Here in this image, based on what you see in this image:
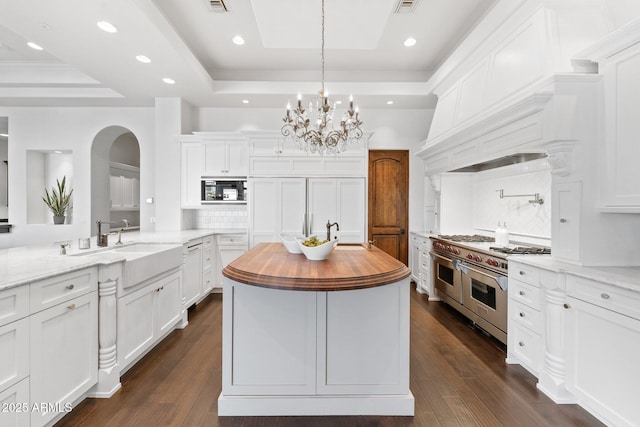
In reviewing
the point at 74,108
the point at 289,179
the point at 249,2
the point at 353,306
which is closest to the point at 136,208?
the point at 74,108

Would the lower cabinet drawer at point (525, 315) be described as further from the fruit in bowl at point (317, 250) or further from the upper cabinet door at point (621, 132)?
the fruit in bowl at point (317, 250)

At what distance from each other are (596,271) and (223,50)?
4541 millimetres

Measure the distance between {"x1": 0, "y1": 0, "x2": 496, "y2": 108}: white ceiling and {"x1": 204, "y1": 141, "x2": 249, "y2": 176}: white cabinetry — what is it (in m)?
0.74

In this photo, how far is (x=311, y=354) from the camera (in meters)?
1.96

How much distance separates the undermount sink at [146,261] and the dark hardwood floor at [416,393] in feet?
2.57

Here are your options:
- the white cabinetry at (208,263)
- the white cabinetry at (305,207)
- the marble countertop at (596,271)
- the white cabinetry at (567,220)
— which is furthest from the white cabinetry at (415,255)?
the white cabinetry at (208,263)

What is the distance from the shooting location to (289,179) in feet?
15.7

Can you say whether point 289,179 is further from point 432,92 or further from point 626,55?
point 626,55

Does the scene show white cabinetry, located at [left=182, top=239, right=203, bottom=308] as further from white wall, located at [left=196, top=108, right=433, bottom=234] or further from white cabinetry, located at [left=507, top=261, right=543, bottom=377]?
white cabinetry, located at [left=507, top=261, right=543, bottom=377]

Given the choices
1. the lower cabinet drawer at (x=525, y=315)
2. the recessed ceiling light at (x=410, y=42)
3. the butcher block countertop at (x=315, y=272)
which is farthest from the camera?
the recessed ceiling light at (x=410, y=42)

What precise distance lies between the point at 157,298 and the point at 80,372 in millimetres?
871

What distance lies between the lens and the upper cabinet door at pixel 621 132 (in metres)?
1.91

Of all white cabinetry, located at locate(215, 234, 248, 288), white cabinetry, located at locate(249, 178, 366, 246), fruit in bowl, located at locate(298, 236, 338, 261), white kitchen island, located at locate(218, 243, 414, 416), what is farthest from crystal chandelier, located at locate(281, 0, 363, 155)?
white cabinetry, located at locate(215, 234, 248, 288)

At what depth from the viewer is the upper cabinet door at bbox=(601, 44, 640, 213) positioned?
1.91 meters
